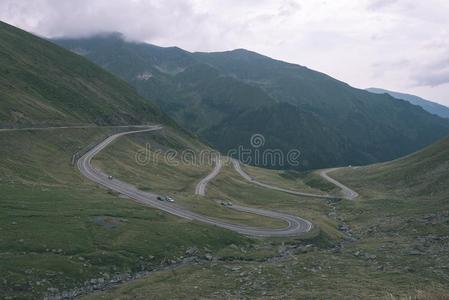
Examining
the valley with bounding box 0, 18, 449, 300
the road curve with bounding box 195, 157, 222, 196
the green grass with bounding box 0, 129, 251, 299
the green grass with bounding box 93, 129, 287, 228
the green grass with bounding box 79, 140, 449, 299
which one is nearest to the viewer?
the green grass with bounding box 79, 140, 449, 299

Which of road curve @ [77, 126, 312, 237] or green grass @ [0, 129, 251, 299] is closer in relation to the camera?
green grass @ [0, 129, 251, 299]

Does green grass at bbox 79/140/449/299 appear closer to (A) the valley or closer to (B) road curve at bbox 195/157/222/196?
(A) the valley

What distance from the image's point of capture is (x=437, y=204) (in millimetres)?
133625

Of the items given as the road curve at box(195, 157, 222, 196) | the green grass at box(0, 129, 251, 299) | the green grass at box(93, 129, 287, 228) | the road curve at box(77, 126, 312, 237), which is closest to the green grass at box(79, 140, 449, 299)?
the road curve at box(77, 126, 312, 237)

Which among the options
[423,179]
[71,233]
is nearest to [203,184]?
[423,179]

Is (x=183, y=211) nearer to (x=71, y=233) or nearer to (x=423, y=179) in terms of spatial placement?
(x=71, y=233)

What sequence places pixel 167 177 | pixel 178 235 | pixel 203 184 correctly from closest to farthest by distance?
pixel 178 235
pixel 167 177
pixel 203 184

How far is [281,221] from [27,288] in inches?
2630

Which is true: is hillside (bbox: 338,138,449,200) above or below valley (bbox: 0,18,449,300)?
above

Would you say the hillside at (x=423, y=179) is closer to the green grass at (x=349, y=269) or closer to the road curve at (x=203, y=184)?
the green grass at (x=349, y=269)

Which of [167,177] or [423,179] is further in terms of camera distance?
[423,179]

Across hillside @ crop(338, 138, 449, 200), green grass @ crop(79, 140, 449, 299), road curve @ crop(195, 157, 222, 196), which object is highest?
hillside @ crop(338, 138, 449, 200)

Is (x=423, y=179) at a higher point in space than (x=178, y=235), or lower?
higher

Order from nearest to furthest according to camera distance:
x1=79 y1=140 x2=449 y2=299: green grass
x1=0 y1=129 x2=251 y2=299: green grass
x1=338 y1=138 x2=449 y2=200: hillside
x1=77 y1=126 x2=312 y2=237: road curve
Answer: x1=79 y1=140 x2=449 y2=299: green grass, x1=0 y1=129 x2=251 y2=299: green grass, x1=77 y1=126 x2=312 y2=237: road curve, x1=338 y1=138 x2=449 y2=200: hillside
